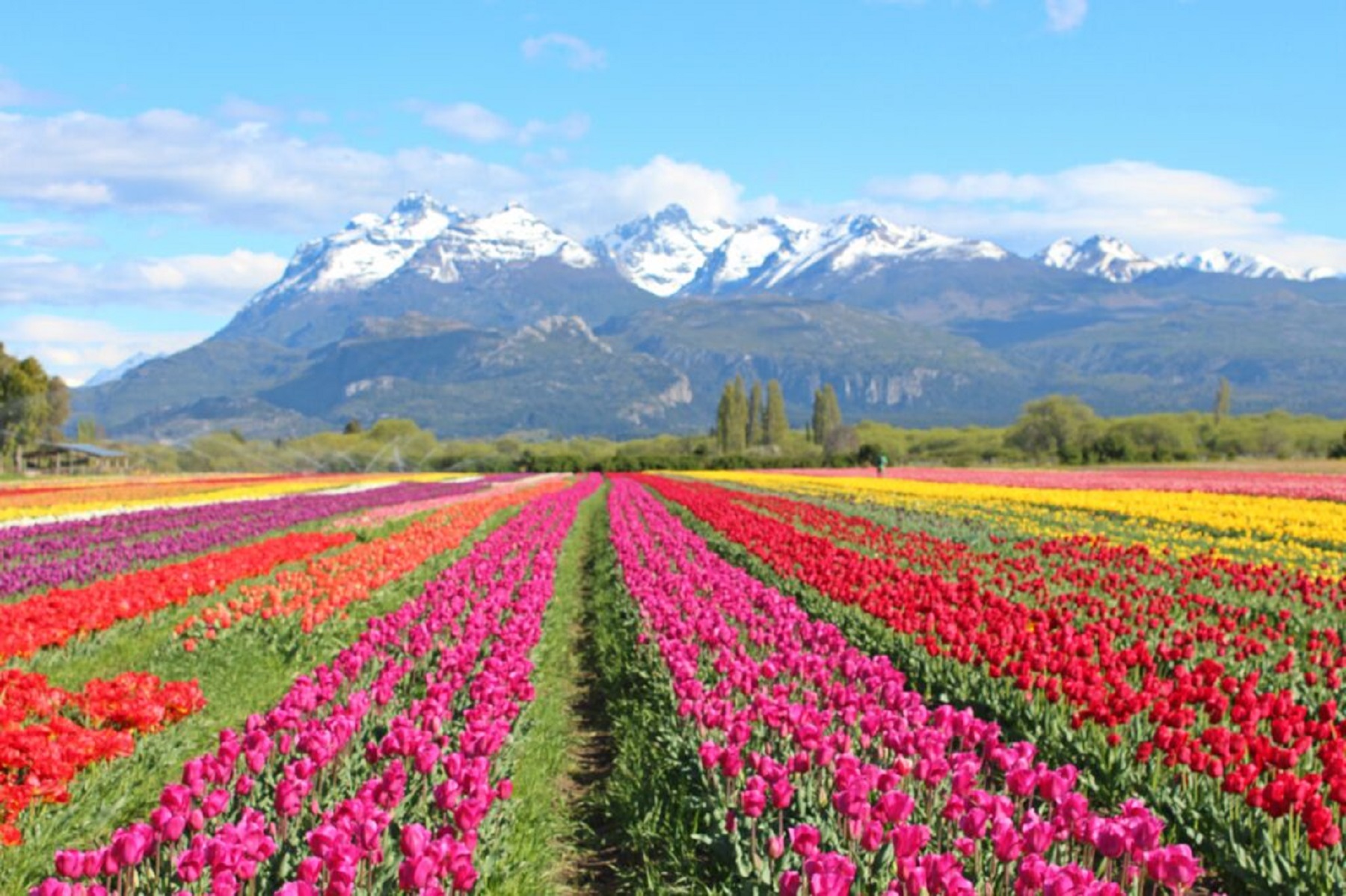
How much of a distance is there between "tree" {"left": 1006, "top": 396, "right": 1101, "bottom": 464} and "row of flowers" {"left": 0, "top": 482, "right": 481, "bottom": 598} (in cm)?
7538

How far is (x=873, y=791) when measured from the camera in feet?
19.6

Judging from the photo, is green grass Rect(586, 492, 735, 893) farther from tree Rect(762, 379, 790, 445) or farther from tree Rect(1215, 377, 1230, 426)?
tree Rect(1215, 377, 1230, 426)

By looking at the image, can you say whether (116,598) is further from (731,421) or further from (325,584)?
(731,421)

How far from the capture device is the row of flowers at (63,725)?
5.81 meters

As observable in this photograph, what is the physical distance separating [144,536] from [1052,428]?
297 ft

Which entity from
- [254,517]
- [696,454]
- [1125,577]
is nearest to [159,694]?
[1125,577]

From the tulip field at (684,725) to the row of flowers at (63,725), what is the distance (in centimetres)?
3

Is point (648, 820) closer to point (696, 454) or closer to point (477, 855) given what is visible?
point (477, 855)

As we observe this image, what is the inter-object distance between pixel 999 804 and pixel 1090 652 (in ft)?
13.7

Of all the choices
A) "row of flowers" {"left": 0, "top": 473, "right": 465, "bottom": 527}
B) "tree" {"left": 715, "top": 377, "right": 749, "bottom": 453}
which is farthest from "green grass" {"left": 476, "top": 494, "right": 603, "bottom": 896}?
"tree" {"left": 715, "top": 377, "right": 749, "bottom": 453}

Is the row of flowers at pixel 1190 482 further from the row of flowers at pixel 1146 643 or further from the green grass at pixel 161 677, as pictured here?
the green grass at pixel 161 677

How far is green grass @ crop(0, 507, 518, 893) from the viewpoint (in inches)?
238

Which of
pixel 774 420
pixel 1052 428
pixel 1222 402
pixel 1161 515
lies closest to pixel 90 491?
pixel 1161 515

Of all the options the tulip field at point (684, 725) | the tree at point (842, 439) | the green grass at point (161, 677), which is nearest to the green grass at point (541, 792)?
the tulip field at point (684, 725)
